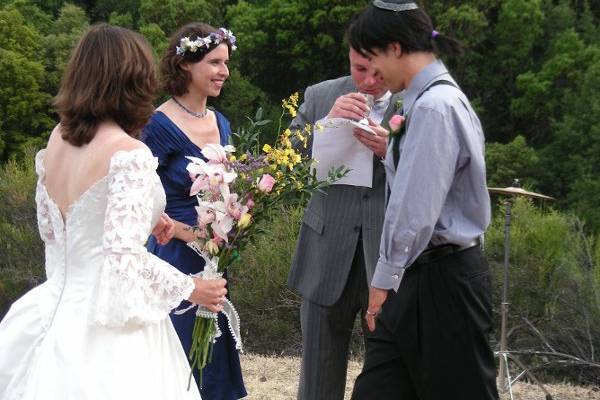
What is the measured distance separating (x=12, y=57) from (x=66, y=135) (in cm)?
2103

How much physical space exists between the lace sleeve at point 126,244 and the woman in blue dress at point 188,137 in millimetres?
1376

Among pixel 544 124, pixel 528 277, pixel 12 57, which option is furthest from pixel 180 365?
pixel 544 124

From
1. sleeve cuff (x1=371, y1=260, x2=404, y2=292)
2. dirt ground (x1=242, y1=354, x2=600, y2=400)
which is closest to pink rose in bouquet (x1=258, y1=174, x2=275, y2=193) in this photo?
sleeve cuff (x1=371, y1=260, x2=404, y2=292)

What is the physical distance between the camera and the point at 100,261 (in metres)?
3.13

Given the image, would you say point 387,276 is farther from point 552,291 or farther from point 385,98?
point 552,291

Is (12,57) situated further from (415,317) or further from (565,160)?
(415,317)

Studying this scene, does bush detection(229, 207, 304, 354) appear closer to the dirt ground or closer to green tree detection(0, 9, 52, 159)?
the dirt ground

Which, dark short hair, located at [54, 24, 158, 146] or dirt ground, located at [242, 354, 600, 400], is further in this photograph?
dirt ground, located at [242, 354, 600, 400]

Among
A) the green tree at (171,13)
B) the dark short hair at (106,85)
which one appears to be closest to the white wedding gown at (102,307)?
the dark short hair at (106,85)

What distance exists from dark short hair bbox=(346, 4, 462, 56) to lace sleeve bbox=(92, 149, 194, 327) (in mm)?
804

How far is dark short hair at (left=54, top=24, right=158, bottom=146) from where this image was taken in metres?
3.10

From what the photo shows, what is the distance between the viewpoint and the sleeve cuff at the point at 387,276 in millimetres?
3211

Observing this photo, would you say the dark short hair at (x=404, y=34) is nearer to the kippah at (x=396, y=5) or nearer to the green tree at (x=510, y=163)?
the kippah at (x=396, y=5)

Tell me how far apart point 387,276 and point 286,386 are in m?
3.53
